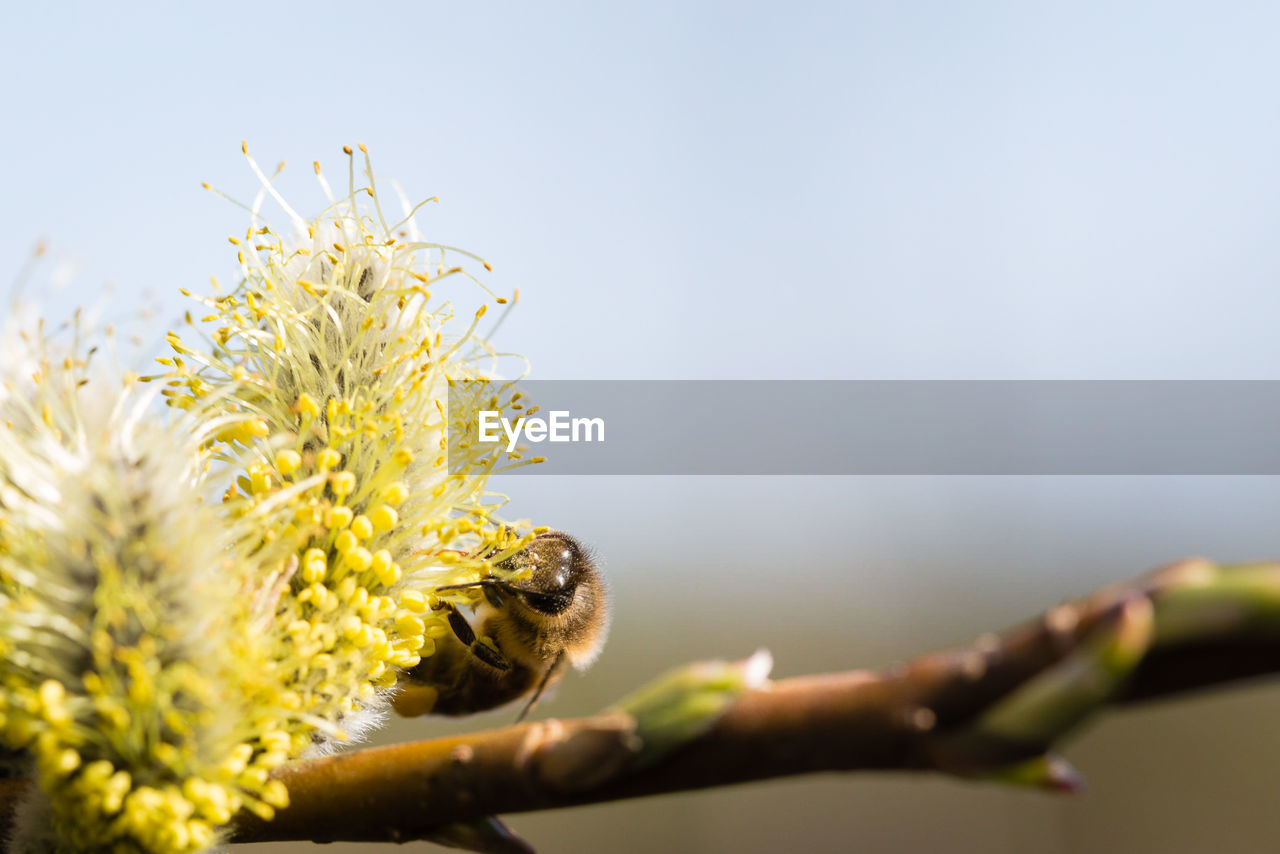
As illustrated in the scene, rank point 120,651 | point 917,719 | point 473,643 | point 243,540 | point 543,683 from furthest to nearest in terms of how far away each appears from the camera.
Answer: point 543,683, point 473,643, point 243,540, point 120,651, point 917,719

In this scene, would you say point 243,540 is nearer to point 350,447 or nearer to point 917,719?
point 350,447

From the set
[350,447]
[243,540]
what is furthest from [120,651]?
[350,447]

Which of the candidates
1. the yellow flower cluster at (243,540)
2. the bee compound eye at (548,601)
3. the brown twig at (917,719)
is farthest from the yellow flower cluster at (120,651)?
the bee compound eye at (548,601)

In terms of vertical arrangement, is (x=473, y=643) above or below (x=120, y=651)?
above

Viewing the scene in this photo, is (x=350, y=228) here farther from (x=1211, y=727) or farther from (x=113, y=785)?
(x=1211, y=727)

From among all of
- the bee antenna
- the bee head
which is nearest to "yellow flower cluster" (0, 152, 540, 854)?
the bee head

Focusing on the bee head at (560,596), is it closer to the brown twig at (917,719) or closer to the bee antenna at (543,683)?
the bee antenna at (543,683)

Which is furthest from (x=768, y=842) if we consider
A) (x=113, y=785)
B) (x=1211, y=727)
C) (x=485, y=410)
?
(x=113, y=785)

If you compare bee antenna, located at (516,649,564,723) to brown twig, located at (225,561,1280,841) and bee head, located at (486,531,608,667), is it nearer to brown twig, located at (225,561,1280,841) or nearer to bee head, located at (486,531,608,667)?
bee head, located at (486,531,608,667)
